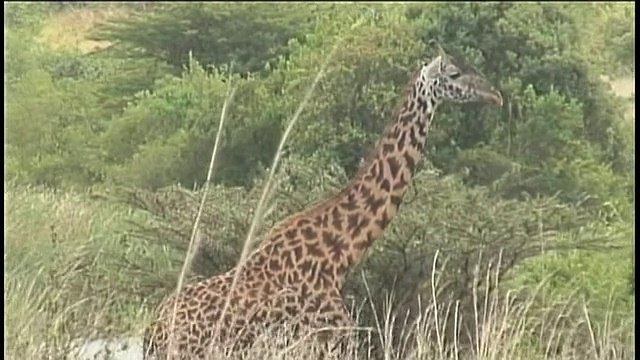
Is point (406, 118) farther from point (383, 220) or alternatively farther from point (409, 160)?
point (383, 220)

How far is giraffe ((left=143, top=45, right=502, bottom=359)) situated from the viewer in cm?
566

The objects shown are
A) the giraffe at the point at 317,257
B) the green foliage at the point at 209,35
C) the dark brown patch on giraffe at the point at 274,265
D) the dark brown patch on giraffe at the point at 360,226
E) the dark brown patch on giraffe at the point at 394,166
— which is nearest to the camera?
the giraffe at the point at 317,257

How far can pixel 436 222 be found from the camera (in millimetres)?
7332

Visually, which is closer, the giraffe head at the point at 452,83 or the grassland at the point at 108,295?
the grassland at the point at 108,295

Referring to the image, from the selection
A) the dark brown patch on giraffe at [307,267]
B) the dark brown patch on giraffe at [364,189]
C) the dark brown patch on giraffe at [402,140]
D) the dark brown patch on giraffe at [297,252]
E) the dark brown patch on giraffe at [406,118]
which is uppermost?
the dark brown patch on giraffe at [406,118]

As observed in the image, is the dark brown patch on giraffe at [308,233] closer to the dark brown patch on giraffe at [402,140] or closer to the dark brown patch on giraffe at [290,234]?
the dark brown patch on giraffe at [290,234]

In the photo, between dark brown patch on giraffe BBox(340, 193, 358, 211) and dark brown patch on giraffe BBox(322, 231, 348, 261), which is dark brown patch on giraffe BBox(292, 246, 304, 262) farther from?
dark brown patch on giraffe BBox(340, 193, 358, 211)

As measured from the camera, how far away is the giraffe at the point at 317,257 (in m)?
5.66

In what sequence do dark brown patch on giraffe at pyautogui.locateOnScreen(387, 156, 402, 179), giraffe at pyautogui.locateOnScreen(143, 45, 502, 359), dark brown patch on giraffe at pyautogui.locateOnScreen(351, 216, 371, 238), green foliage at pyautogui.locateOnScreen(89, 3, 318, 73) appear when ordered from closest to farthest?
giraffe at pyautogui.locateOnScreen(143, 45, 502, 359) → dark brown patch on giraffe at pyautogui.locateOnScreen(351, 216, 371, 238) → dark brown patch on giraffe at pyautogui.locateOnScreen(387, 156, 402, 179) → green foliage at pyautogui.locateOnScreen(89, 3, 318, 73)

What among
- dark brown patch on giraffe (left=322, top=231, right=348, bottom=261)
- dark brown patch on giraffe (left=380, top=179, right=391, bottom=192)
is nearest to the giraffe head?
dark brown patch on giraffe (left=380, top=179, right=391, bottom=192)

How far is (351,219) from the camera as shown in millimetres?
5926

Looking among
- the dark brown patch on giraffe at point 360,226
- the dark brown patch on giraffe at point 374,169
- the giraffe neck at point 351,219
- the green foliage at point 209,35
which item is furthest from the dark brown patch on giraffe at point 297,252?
the green foliage at point 209,35

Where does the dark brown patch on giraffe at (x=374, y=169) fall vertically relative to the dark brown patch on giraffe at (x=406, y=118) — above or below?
below

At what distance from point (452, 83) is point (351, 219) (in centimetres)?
67
